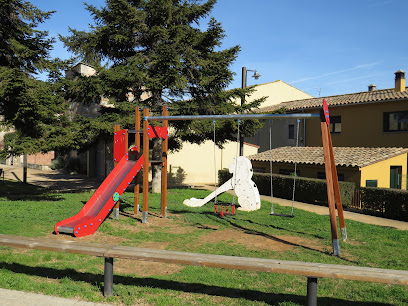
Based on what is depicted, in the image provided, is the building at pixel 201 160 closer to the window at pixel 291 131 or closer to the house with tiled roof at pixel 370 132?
the window at pixel 291 131

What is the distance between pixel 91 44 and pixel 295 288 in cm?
1559

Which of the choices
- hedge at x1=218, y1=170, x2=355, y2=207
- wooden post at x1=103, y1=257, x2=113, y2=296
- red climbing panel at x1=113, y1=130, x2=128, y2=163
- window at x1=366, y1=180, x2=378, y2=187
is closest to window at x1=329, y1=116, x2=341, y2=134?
window at x1=366, y1=180, x2=378, y2=187

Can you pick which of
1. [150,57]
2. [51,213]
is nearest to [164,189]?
[51,213]

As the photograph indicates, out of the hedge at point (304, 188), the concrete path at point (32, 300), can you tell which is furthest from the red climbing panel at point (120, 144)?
the hedge at point (304, 188)

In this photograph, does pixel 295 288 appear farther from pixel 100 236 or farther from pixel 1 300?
pixel 100 236

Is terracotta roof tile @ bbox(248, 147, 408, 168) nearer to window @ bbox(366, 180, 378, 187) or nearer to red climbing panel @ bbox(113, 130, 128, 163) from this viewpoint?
window @ bbox(366, 180, 378, 187)

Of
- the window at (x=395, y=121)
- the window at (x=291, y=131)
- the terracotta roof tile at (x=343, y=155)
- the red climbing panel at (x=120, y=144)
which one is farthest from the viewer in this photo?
the window at (x=291, y=131)

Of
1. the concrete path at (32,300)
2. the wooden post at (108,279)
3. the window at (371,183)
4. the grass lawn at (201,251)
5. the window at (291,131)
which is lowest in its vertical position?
the grass lawn at (201,251)

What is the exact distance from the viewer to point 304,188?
17422 mm

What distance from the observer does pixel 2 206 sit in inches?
472

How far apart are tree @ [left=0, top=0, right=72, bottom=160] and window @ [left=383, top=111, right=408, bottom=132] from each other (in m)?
17.8

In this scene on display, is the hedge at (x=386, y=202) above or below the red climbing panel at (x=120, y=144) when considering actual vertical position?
below

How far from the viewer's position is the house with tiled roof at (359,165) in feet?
56.0

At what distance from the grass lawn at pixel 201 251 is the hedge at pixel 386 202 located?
2.73 m
